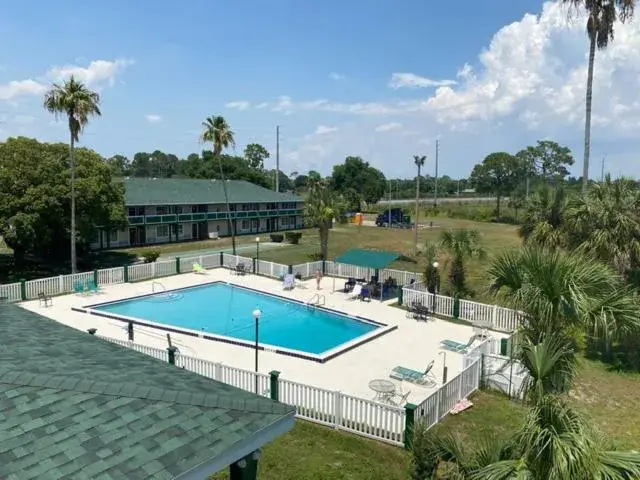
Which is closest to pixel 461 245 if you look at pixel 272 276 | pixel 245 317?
pixel 245 317

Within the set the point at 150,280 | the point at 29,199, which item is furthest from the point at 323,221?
the point at 29,199

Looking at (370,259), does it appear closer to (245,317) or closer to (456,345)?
(245,317)

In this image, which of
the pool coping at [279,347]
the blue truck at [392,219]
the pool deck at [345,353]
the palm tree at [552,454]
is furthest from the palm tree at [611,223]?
the blue truck at [392,219]

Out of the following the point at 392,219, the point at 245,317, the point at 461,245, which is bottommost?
the point at 245,317

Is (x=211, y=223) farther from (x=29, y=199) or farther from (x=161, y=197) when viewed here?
(x=29, y=199)

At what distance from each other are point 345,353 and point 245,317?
6939 mm

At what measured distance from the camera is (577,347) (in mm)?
8289

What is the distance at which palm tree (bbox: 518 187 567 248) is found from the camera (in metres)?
17.3

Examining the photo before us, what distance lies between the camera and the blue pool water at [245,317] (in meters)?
19.1

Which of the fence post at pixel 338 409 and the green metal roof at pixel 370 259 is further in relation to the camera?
the green metal roof at pixel 370 259

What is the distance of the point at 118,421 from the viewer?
475 cm

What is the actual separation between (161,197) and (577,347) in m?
42.1

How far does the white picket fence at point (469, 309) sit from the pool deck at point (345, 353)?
30.2 inches

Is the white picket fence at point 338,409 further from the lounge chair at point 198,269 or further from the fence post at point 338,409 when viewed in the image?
the lounge chair at point 198,269
